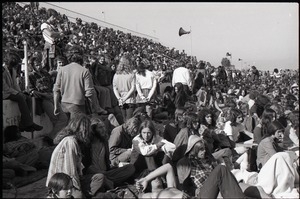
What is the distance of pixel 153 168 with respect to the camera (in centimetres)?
604

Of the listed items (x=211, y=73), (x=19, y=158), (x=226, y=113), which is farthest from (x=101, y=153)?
(x=211, y=73)

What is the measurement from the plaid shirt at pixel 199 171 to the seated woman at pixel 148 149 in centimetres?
39

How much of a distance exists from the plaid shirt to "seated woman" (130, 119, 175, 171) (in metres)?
0.39

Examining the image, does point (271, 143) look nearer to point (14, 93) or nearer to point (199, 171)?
point (199, 171)

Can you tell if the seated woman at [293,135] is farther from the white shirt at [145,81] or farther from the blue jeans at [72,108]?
the blue jeans at [72,108]

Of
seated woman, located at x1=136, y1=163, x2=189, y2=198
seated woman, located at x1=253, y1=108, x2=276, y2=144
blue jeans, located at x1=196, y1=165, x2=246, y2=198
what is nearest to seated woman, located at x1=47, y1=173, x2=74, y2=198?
seated woman, located at x1=136, y1=163, x2=189, y2=198

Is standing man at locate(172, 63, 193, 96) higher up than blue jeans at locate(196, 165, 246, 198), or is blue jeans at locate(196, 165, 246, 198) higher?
standing man at locate(172, 63, 193, 96)

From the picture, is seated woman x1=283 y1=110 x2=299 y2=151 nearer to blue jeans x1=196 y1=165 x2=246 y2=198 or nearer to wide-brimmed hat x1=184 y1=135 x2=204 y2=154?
wide-brimmed hat x1=184 y1=135 x2=204 y2=154

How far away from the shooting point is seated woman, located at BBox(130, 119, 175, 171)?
5992mm

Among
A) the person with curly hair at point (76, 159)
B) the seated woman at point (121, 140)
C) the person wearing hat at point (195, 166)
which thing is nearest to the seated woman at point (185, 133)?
the person wearing hat at point (195, 166)

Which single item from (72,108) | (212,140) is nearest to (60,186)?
(72,108)

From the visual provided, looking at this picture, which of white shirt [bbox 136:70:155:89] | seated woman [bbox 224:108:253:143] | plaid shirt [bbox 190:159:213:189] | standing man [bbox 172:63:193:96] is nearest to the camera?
plaid shirt [bbox 190:159:213:189]

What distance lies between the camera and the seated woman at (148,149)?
236 inches

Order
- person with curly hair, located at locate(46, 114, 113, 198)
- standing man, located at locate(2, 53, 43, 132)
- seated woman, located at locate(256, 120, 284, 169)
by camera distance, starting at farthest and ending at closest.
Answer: standing man, located at locate(2, 53, 43, 132) < seated woman, located at locate(256, 120, 284, 169) < person with curly hair, located at locate(46, 114, 113, 198)
